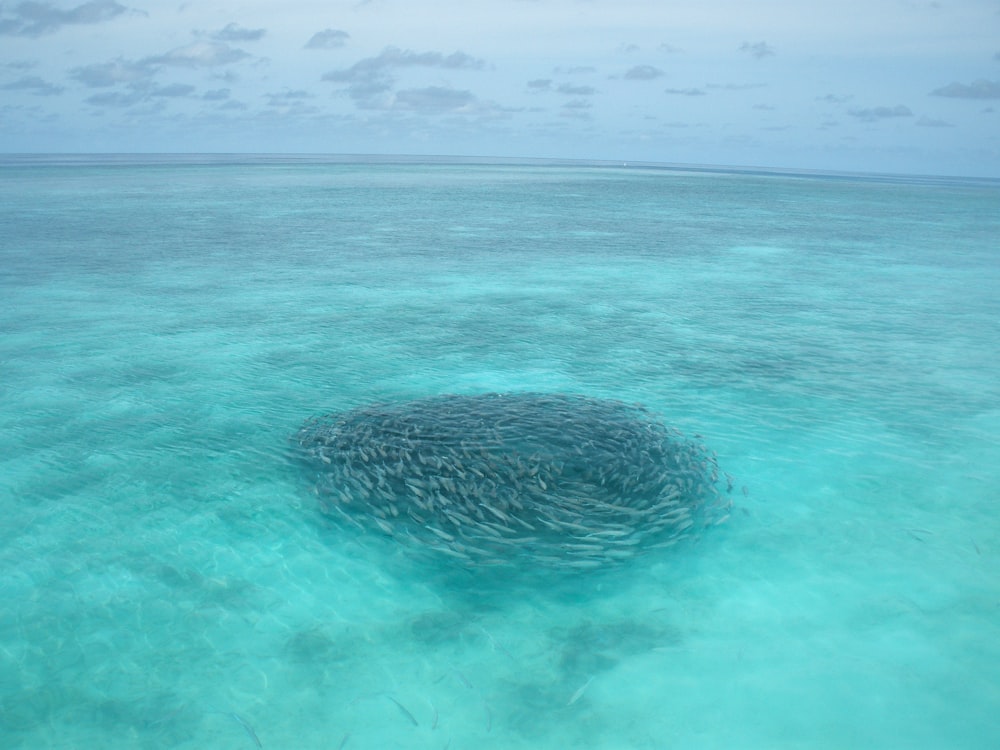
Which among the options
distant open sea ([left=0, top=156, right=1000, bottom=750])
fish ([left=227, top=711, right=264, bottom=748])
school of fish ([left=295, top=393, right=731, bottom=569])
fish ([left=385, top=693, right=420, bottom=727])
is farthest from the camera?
school of fish ([left=295, top=393, right=731, bottom=569])

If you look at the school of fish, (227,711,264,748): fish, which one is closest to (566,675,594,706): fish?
the school of fish

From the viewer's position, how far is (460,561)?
412 inches

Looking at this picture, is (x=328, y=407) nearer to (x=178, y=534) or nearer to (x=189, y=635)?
(x=178, y=534)

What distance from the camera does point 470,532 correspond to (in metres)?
10.8

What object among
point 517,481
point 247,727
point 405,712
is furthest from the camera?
point 517,481

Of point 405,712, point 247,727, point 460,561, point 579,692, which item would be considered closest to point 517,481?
point 460,561

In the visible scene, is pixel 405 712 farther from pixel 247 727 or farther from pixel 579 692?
pixel 579 692

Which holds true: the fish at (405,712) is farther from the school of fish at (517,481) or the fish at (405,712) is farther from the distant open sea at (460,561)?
the school of fish at (517,481)

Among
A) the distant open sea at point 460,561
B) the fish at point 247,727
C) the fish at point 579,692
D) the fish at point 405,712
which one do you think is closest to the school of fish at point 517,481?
the distant open sea at point 460,561

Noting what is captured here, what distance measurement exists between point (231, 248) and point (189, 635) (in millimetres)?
31453

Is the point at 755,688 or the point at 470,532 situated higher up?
the point at 470,532

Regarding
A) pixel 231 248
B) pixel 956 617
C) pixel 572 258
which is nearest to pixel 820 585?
pixel 956 617

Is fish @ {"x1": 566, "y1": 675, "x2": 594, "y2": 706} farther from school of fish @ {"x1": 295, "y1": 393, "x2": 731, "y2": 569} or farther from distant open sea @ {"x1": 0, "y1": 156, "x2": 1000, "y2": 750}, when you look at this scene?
school of fish @ {"x1": 295, "y1": 393, "x2": 731, "y2": 569}

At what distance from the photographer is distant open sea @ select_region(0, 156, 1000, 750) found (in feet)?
27.1
